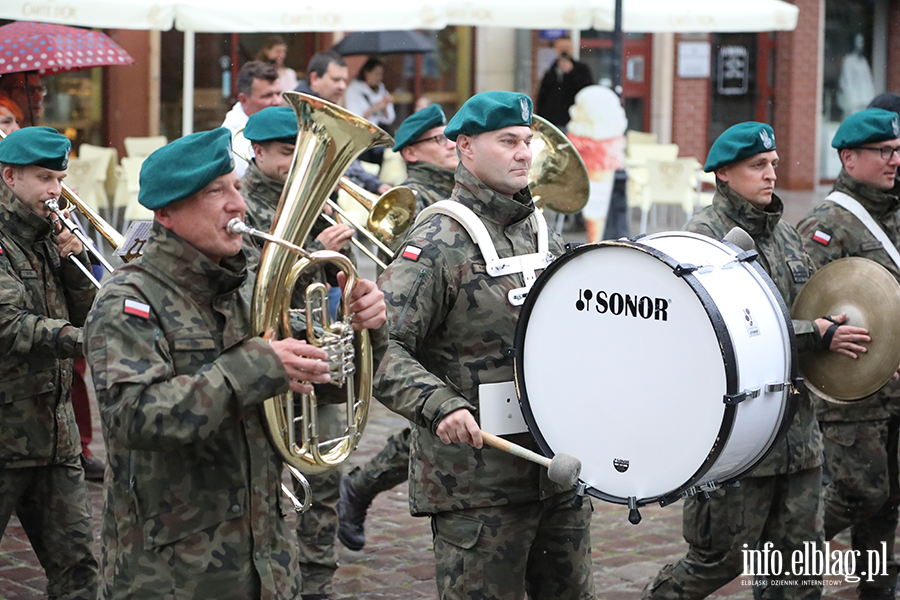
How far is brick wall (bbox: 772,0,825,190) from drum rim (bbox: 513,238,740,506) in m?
18.0

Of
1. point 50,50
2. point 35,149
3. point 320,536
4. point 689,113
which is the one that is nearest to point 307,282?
point 320,536

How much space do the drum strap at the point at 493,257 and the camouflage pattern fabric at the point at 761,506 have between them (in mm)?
964

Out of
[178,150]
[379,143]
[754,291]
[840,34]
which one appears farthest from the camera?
[840,34]

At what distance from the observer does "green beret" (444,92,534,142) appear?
3992mm

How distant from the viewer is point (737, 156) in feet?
15.9

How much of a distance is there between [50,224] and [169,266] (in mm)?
1862

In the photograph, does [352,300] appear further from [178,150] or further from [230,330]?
[178,150]

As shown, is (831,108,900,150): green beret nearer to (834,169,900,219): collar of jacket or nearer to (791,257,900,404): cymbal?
(834,169,900,219): collar of jacket

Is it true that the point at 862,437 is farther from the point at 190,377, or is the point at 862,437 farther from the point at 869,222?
the point at 190,377

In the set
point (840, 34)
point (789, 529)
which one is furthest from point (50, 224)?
point (840, 34)

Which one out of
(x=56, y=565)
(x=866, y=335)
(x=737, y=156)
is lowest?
(x=56, y=565)

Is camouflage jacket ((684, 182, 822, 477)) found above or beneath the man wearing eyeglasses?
beneath

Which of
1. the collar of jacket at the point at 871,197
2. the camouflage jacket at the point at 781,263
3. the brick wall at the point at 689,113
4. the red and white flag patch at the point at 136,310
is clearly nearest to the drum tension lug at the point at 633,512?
the camouflage jacket at the point at 781,263

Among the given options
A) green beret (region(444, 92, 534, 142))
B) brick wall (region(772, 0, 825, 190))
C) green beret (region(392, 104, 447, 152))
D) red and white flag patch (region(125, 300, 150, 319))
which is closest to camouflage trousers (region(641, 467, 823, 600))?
green beret (region(444, 92, 534, 142))
